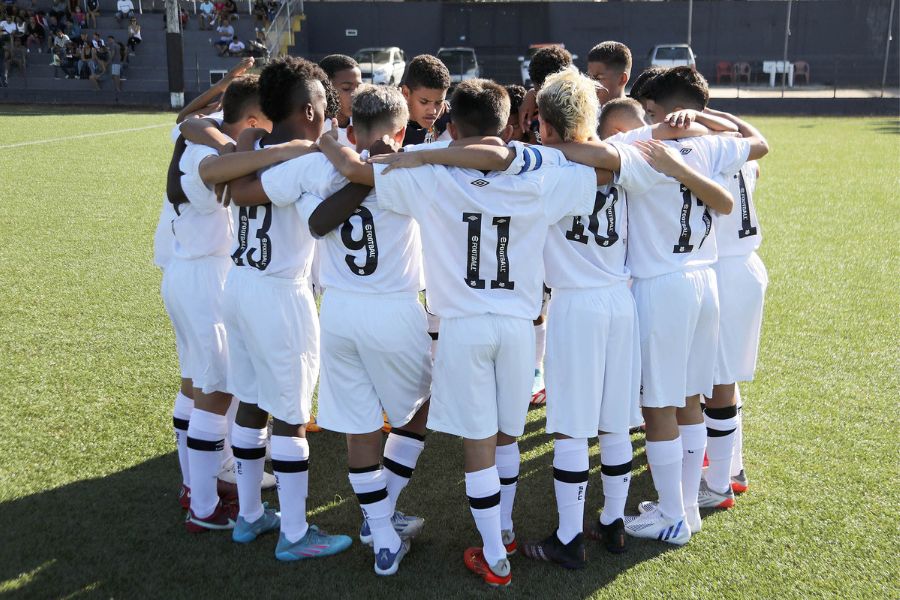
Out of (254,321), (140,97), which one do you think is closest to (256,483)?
(254,321)

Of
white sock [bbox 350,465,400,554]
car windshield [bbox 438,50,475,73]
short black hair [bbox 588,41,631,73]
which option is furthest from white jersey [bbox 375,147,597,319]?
car windshield [bbox 438,50,475,73]

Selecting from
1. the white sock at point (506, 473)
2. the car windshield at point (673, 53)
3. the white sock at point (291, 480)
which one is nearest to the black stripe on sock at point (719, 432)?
the white sock at point (506, 473)

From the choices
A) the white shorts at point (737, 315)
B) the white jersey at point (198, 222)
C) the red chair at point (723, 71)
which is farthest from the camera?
the red chair at point (723, 71)

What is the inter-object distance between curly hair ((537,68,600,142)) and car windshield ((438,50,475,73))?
1196 inches

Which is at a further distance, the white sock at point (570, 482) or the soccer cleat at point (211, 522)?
the soccer cleat at point (211, 522)

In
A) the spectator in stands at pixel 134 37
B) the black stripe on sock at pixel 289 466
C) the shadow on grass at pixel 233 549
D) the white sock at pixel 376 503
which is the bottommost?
the shadow on grass at pixel 233 549

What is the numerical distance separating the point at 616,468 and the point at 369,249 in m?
1.59

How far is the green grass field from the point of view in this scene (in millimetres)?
3754

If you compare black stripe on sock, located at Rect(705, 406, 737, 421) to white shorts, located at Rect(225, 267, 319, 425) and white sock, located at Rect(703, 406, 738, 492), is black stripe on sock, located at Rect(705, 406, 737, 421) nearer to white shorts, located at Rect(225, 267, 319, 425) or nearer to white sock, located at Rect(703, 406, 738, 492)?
white sock, located at Rect(703, 406, 738, 492)

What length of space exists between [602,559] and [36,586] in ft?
8.66

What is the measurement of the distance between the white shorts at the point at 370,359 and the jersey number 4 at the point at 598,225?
2.61ft

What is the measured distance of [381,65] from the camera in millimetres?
31016

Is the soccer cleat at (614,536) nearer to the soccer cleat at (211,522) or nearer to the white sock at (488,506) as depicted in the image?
the white sock at (488,506)

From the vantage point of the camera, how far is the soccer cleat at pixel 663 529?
4.04 metres
